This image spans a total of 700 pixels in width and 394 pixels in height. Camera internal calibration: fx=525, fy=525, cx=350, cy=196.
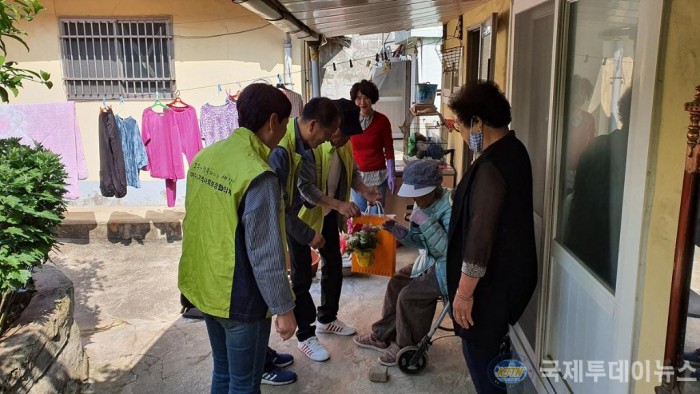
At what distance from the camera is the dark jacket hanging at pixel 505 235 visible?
7.04 ft

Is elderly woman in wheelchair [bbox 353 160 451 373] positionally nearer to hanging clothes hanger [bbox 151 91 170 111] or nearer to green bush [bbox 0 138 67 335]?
green bush [bbox 0 138 67 335]

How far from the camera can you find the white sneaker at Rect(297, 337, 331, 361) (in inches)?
136

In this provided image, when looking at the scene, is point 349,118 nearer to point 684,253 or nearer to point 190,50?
point 684,253

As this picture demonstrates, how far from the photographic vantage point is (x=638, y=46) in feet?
5.63

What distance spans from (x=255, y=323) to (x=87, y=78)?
6.57m

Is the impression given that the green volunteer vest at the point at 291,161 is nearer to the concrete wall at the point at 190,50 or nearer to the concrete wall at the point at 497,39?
the concrete wall at the point at 497,39

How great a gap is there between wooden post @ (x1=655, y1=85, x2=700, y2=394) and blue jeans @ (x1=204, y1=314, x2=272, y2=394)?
1421 mm

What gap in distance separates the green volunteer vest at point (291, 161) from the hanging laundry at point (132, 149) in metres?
4.11

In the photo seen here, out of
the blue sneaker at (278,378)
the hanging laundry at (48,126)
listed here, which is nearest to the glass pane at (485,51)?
the blue sneaker at (278,378)

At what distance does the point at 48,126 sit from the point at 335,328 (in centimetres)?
458

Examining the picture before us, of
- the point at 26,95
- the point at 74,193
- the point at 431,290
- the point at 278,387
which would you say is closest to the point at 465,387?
the point at 431,290

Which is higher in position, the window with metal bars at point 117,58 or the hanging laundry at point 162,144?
the window with metal bars at point 117,58

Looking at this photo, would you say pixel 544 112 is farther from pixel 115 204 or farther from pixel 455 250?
pixel 115 204

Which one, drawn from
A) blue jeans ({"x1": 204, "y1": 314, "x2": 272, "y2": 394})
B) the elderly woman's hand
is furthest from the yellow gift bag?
blue jeans ({"x1": 204, "y1": 314, "x2": 272, "y2": 394})
